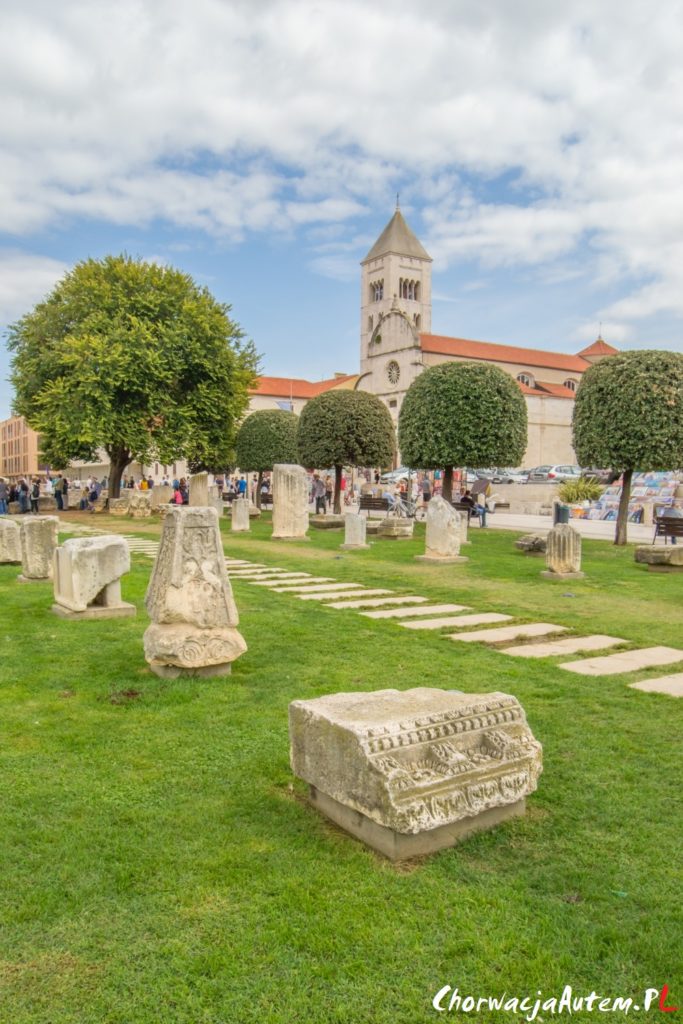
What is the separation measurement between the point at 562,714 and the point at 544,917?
7.68 ft

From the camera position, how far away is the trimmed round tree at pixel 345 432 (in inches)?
930

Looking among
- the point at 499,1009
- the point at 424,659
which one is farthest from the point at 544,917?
the point at 424,659

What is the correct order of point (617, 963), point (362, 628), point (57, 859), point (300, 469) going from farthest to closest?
point (300, 469), point (362, 628), point (57, 859), point (617, 963)

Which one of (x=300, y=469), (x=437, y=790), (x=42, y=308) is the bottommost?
(x=437, y=790)

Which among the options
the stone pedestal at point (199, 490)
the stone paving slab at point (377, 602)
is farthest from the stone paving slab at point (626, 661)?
the stone pedestal at point (199, 490)

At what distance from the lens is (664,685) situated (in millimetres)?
5484

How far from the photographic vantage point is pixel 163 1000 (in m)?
2.19

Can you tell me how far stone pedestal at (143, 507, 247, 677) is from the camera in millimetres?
5434

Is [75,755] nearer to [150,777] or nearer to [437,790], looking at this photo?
[150,777]

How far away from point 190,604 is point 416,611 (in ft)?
12.4

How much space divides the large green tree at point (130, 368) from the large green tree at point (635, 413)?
14.1 m

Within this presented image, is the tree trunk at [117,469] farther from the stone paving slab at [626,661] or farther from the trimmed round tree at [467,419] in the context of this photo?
the stone paving slab at [626,661]

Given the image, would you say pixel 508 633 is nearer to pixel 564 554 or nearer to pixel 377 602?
pixel 377 602

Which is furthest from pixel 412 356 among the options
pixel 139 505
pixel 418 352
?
pixel 139 505
